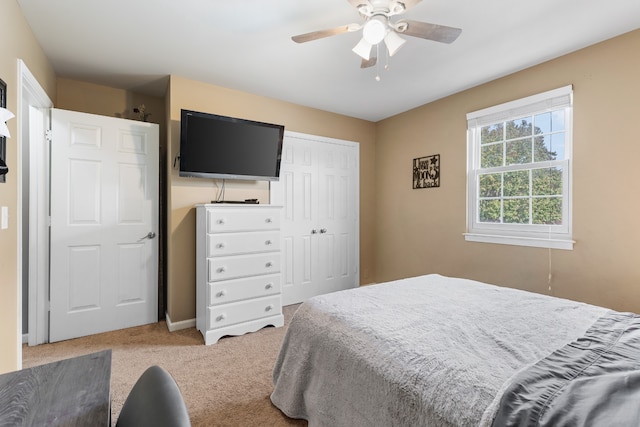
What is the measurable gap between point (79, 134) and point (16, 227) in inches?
46.7

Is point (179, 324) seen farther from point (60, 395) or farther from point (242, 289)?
point (60, 395)

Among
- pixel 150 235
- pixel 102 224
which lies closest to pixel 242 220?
pixel 150 235

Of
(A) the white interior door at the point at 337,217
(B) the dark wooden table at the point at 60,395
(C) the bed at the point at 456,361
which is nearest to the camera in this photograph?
(B) the dark wooden table at the point at 60,395

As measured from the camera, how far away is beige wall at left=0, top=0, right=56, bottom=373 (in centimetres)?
164

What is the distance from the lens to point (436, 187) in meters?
3.51

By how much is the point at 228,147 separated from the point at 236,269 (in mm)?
1200

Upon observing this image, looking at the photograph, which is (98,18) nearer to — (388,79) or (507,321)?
(388,79)

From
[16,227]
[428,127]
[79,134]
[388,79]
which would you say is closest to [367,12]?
[388,79]

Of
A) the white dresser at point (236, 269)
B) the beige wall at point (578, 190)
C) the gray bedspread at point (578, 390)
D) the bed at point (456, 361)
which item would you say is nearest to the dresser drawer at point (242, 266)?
the white dresser at point (236, 269)

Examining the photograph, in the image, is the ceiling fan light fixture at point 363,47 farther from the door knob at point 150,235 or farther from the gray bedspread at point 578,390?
the door knob at point 150,235

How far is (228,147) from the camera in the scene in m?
2.96

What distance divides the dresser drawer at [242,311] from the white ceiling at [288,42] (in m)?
2.17

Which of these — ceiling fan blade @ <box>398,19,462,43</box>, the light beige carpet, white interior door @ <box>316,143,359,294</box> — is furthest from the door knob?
ceiling fan blade @ <box>398,19,462,43</box>

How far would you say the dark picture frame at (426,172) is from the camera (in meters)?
3.49
